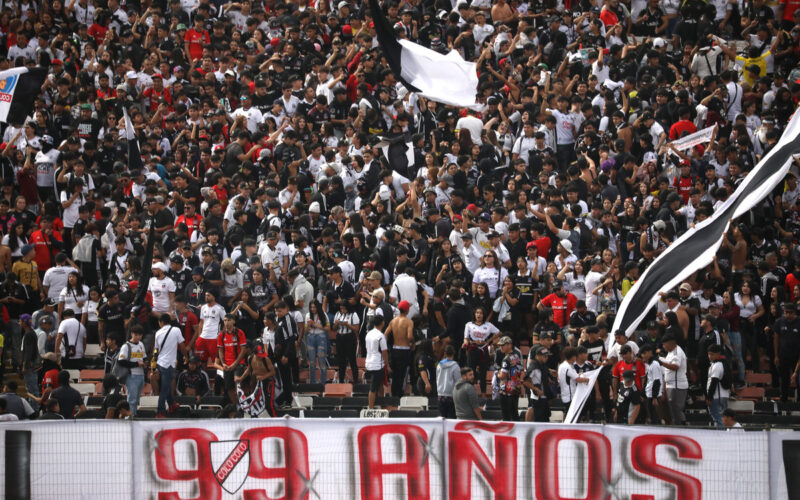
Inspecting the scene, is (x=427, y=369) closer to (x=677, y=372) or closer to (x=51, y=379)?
(x=677, y=372)

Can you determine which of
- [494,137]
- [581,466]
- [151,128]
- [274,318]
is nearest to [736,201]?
[581,466]

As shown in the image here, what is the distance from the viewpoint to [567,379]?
1566 centimetres

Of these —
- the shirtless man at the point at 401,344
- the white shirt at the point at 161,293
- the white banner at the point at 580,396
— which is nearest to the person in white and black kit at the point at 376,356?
the shirtless man at the point at 401,344

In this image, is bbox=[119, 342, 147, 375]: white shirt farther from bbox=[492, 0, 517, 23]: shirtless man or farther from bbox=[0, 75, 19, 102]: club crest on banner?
bbox=[492, 0, 517, 23]: shirtless man

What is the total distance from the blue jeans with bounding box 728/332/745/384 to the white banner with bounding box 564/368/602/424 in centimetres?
273

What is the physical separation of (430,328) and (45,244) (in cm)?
704

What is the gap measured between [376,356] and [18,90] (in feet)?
29.6

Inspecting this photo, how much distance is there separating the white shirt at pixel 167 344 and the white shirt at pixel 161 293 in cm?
112

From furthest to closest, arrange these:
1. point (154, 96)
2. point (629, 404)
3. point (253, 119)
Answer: point (154, 96) < point (253, 119) < point (629, 404)

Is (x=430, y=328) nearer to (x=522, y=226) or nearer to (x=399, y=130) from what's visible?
(x=522, y=226)

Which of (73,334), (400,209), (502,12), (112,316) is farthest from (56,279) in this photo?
(502,12)

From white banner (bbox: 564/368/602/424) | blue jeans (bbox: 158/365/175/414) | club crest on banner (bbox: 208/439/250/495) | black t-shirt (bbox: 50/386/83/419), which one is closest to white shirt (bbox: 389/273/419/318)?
white banner (bbox: 564/368/602/424)

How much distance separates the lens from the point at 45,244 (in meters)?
19.9

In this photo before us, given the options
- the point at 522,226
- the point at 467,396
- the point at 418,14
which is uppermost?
the point at 418,14
